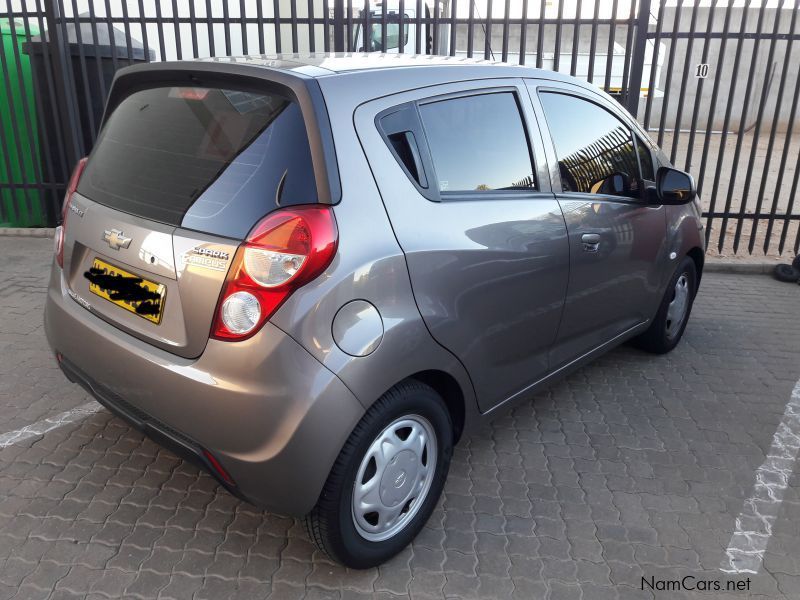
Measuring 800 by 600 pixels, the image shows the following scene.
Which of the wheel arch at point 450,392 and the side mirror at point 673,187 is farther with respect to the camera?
the side mirror at point 673,187

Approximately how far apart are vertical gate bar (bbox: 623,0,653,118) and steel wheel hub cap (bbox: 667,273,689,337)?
7.09ft

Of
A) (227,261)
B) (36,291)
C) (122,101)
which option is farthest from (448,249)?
(36,291)

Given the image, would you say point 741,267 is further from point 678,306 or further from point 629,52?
→ point 678,306

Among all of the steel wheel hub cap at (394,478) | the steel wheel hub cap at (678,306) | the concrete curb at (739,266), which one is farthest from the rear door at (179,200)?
the concrete curb at (739,266)

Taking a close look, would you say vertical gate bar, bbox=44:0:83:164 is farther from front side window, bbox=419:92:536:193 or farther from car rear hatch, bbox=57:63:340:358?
front side window, bbox=419:92:536:193

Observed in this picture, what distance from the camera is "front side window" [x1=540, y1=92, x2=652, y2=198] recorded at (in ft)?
10.0

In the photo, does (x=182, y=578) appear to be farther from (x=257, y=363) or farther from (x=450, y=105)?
(x=450, y=105)

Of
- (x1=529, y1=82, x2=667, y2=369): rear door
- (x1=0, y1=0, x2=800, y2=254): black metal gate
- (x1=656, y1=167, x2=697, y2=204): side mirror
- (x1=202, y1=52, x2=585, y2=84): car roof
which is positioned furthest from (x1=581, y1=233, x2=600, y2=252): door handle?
(x1=0, y1=0, x2=800, y2=254): black metal gate

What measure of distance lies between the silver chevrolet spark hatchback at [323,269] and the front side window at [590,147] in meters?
0.04

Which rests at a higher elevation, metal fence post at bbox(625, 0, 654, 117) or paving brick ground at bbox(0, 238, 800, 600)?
metal fence post at bbox(625, 0, 654, 117)

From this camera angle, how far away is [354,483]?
2.22 meters

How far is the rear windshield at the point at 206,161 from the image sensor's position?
206 centimetres

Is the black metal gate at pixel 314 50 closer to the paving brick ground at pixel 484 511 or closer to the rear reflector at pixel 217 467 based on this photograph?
the paving brick ground at pixel 484 511

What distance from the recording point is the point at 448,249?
2.39m
